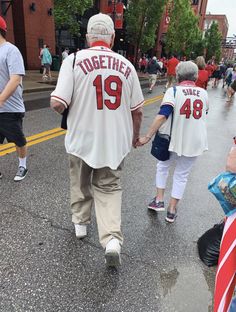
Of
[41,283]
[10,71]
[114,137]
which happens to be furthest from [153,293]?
[10,71]

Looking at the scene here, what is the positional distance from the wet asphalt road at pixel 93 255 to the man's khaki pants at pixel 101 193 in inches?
12.8

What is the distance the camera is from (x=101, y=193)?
8.83 feet

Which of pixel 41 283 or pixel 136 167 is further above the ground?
pixel 41 283

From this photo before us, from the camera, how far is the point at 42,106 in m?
9.76

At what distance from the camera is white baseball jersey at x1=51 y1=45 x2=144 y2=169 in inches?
94.0

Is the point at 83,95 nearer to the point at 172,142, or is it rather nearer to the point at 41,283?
the point at 172,142

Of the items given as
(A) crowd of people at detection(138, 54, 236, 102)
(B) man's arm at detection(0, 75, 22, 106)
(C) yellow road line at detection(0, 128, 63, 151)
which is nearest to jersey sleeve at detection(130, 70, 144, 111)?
(A) crowd of people at detection(138, 54, 236, 102)

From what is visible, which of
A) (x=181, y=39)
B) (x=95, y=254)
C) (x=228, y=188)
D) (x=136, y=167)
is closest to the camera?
(x=228, y=188)

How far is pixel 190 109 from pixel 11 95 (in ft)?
6.78

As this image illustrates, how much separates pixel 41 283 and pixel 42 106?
7.95 meters

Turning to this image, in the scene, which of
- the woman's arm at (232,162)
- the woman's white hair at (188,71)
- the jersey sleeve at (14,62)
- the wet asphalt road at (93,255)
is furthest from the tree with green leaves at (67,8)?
the woman's arm at (232,162)

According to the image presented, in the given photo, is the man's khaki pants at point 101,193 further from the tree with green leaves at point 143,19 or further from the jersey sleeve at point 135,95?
the tree with green leaves at point 143,19

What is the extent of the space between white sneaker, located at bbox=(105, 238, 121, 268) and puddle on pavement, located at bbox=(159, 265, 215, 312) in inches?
17.1

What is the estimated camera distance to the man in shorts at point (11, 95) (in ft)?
11.6
